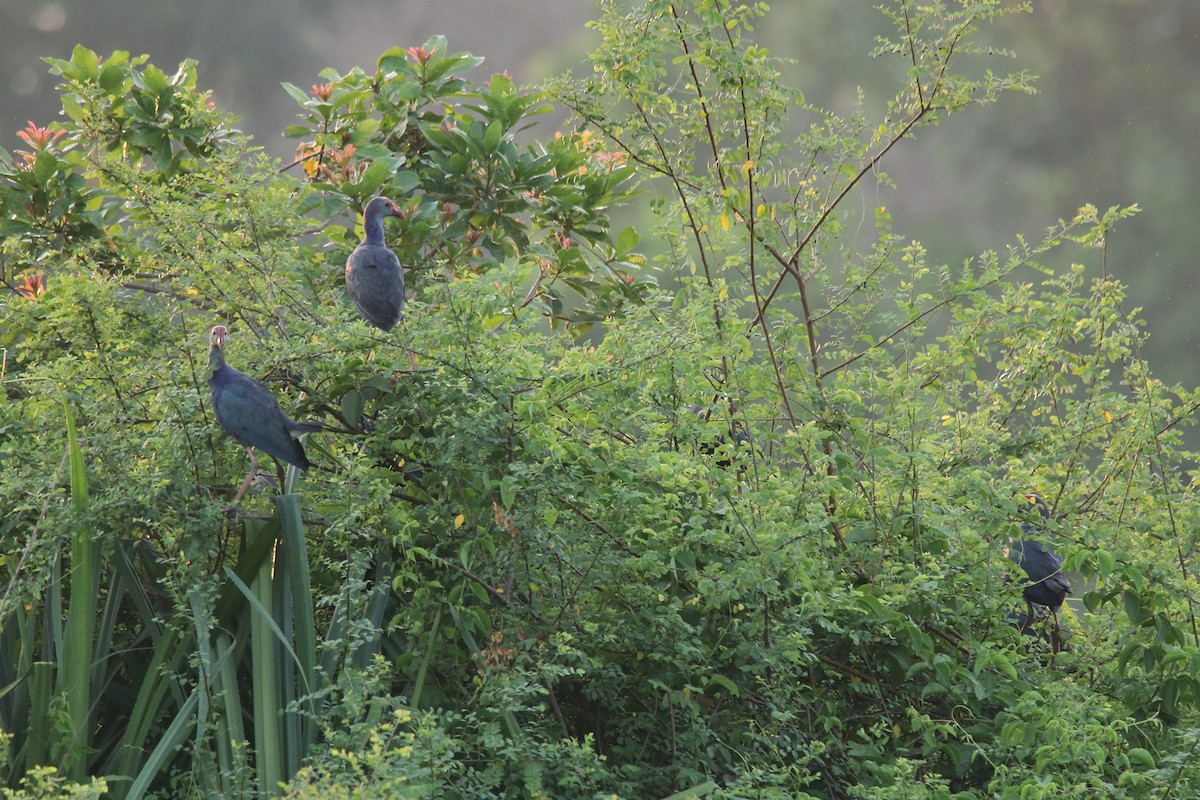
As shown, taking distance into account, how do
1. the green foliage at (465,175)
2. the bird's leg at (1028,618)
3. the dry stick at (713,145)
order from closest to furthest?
the dry stick at (713,145) < the bird's leg at (1028,618) < the green foliage at (465,175)

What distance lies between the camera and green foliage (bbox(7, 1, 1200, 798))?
2107 millimetres

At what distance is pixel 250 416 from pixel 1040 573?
189 centimetres

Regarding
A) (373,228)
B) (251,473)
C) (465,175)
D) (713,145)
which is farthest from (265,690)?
(465,175)

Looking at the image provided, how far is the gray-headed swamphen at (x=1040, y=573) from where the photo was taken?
270 centimetres

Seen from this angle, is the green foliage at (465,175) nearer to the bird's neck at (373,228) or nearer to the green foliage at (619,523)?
the bird's neck at (373,228)

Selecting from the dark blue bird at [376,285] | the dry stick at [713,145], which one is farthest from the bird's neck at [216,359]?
the dry stick at [713,145]

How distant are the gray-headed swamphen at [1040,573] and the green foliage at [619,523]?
0.09m

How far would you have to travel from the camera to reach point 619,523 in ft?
7.80

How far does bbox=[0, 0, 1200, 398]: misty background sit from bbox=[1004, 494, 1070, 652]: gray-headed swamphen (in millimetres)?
5942

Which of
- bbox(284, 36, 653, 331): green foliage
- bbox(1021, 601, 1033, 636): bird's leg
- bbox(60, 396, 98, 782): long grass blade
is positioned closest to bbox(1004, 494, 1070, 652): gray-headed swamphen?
bbox(1021, 601, 1033, 636): bird's leg

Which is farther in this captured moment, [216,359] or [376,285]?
[376,285]

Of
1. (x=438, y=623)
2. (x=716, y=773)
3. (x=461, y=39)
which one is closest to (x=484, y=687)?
(x=438, y=623)

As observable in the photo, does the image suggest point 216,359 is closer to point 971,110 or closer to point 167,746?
point 167,746

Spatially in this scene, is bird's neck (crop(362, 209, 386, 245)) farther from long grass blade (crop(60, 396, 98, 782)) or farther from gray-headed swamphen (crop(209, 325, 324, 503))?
long grass blade (crop(60, 396, 98, 782))
